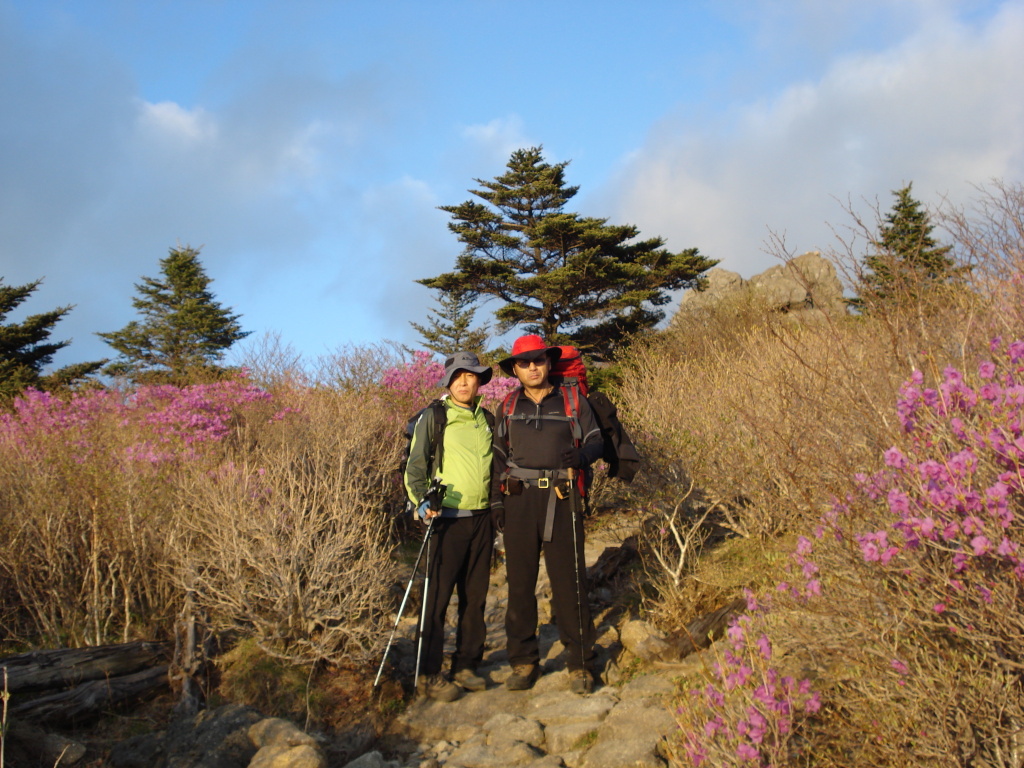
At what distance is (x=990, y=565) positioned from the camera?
2.55 meters

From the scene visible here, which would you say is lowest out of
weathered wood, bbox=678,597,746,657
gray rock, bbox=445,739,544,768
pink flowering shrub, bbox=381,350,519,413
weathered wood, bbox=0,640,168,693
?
gray rock, bbox=445,739,544,768

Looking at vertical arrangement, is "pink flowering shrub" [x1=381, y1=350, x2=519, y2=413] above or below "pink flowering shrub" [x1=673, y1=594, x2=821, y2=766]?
above

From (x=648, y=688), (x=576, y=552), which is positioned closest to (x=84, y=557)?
(x=576, y=552)

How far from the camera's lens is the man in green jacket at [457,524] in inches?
197

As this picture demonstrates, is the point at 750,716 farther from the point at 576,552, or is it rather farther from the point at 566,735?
the point at 576,552

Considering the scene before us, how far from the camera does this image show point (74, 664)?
505 cm

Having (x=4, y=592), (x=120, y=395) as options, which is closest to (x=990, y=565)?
(x=4, y=592)

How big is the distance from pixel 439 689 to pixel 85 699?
2212mm

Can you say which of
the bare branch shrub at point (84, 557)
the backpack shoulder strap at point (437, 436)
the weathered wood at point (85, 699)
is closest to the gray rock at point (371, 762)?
the backpack shoulder strap at point (437, 436)

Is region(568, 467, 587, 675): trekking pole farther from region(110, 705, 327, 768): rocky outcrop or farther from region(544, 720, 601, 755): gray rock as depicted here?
region(110, 705, 327, 768): rocky outcrop

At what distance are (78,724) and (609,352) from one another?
2114 centimetres

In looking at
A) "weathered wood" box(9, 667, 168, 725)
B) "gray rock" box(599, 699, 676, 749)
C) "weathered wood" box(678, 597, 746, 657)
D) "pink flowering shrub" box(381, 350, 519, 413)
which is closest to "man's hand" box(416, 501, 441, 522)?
"gray rock" box(599, 699, 676, 749)

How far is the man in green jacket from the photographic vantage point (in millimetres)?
4996

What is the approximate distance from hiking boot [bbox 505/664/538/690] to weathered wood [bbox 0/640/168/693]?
8.26 feet
